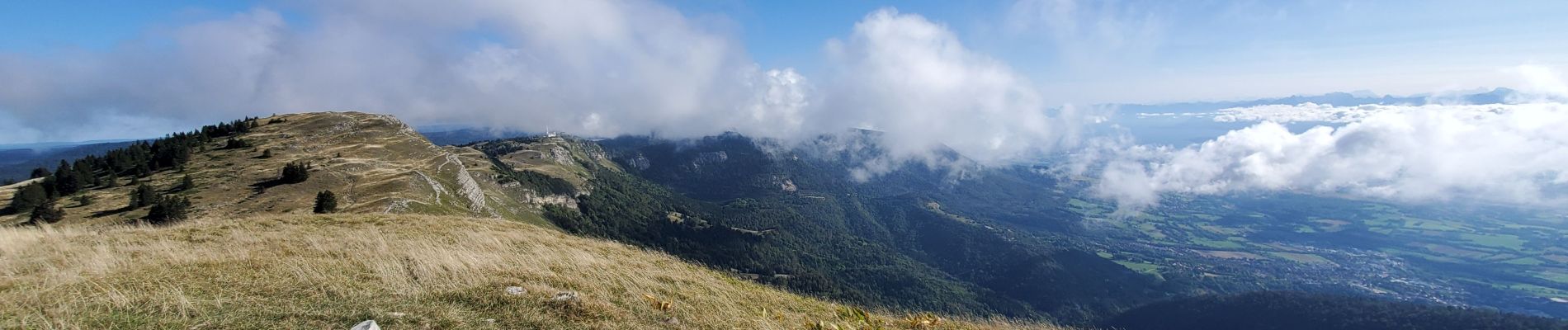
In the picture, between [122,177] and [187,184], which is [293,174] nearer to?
[187,184]

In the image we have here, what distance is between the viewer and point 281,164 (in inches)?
2857

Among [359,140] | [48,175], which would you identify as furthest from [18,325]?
[359,140]

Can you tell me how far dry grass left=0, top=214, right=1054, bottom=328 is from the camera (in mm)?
9266

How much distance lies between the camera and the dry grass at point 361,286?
927 cm

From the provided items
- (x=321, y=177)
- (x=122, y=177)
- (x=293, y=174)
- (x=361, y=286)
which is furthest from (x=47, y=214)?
(x=361, y=286)

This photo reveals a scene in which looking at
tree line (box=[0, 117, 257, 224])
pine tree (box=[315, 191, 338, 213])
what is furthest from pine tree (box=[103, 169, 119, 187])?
pine tree (box=[315, 191, 338, 213])

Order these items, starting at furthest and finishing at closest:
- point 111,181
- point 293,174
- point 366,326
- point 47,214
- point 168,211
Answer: point 293,174 < point 111,181 < point 47,214 < point 168,211 < point 366,326

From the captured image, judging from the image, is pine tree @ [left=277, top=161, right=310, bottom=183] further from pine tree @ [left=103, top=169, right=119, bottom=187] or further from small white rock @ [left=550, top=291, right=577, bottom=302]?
small white rock @ [left=550, top=291, right=577, bottom=302]

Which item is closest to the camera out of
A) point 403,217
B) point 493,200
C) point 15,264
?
point 15,264

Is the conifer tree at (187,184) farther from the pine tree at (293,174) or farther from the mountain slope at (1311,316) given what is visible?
the mountain slope at (1311,316)

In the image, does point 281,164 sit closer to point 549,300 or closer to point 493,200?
point 493,200

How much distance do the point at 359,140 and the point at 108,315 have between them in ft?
384

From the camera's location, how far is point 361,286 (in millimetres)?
11742

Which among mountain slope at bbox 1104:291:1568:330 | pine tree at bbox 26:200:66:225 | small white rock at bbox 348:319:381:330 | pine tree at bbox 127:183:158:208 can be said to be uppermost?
small white rock at bbox 348:319:381:330
